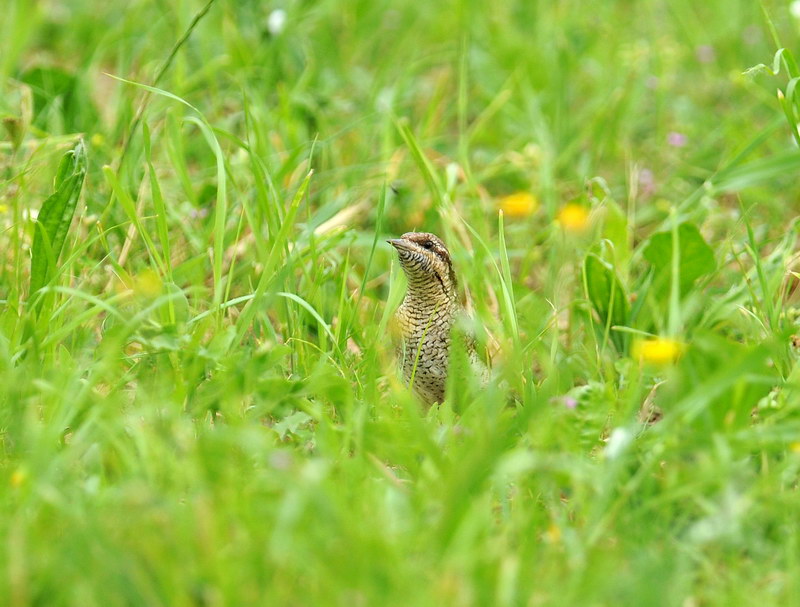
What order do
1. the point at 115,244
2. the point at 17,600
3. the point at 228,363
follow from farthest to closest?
1. the point at 115,244
2. the point at 228,363
3. the point at 17,600

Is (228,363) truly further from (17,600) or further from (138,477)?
(17,600)

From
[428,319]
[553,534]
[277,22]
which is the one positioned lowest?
[428,319]

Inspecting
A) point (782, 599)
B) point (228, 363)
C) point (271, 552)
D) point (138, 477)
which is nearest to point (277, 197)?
point (228, 363)

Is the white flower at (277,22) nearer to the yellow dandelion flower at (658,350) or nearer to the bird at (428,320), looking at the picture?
the bird at (428,320)

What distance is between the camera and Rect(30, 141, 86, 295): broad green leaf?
3.76 m

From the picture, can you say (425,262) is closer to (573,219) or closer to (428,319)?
(428,319)

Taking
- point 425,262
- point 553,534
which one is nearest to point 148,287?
point 425,262

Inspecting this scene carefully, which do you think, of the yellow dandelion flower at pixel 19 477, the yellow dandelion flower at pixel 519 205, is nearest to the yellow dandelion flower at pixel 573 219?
the yellow dandelion flower at pixel 519 205

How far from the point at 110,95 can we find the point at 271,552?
4.76 m

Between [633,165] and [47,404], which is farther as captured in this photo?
[633,165]

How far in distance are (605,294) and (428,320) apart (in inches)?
27.1

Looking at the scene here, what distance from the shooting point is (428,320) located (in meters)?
4.18

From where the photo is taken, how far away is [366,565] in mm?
2363

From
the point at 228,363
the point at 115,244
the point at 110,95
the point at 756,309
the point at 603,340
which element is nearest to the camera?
the point at 228,363
